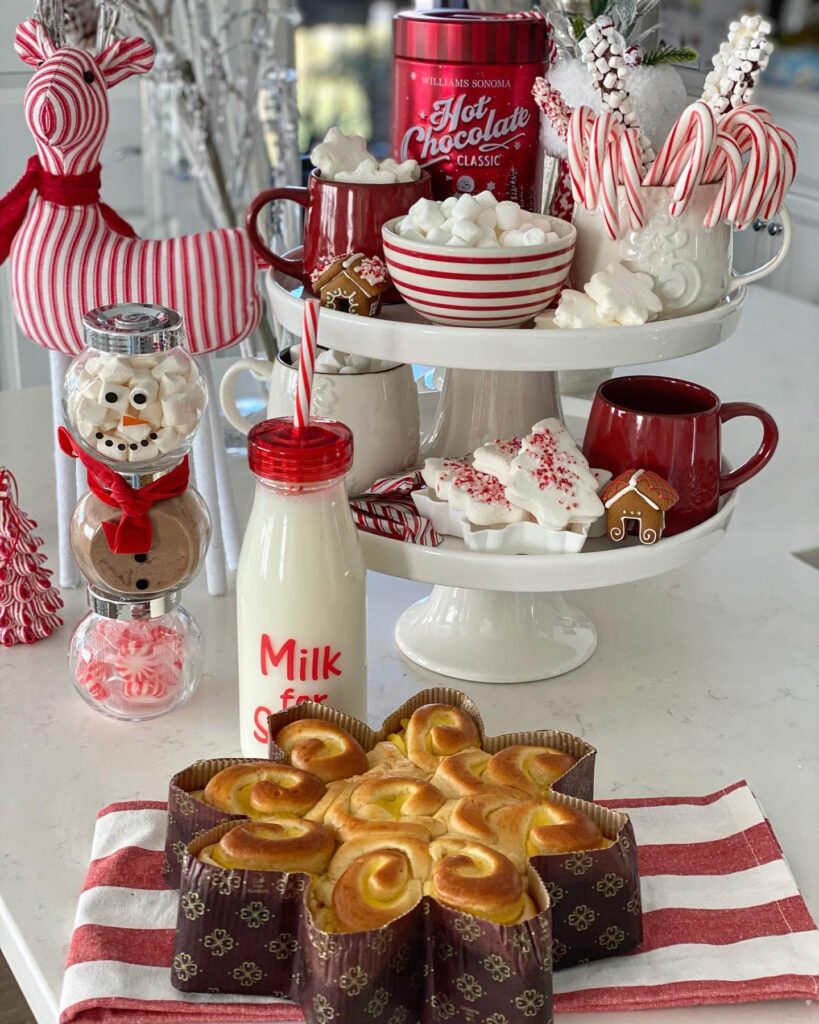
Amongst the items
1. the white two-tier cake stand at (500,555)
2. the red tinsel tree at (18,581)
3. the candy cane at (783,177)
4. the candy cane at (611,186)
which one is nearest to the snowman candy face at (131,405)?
the white two-tier cake stand at (500,555)

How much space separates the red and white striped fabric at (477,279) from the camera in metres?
0.83

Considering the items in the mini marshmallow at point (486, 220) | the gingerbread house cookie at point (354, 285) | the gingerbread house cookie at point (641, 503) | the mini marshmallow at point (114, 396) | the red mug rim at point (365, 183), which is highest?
the red mug rim at point (365, 183)

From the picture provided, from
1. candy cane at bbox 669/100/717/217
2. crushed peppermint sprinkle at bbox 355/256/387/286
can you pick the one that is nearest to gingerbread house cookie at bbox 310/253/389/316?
crushed peppermint sprinkle at bbox 355/256/387/286

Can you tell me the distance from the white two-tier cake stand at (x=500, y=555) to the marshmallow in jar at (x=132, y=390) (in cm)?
10

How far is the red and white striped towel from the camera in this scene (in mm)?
668

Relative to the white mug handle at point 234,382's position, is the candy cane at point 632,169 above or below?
above

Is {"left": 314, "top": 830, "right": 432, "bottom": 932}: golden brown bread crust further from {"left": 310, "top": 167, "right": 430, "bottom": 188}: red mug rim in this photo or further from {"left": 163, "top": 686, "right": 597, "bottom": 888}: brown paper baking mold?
{"left": 310, "top": 167, "right": 430, "bottom": 188}: red mug rim

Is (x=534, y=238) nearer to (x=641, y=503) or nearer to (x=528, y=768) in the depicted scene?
(x=641, y=503)

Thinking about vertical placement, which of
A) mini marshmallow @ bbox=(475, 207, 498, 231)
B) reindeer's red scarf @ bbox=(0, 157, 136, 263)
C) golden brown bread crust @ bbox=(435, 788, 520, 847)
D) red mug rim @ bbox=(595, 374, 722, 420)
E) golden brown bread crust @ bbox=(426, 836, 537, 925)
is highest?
mini marshmallow @ bbox=(475, 207, 498, 231)

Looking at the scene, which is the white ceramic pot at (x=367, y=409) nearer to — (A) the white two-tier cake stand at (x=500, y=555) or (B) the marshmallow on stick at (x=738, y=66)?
(A) the white two-tier cake stand at (x=500, y=555)

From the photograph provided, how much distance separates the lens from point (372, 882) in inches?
25.4

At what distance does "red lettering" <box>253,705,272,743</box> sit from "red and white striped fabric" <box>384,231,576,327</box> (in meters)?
0.29

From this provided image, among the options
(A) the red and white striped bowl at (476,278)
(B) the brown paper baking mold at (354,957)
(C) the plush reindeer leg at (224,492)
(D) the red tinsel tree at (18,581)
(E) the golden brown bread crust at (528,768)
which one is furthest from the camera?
(C) the plush reindeer leg at (224,492)

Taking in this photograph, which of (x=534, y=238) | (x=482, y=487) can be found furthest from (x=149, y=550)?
(x=534, y=238)
